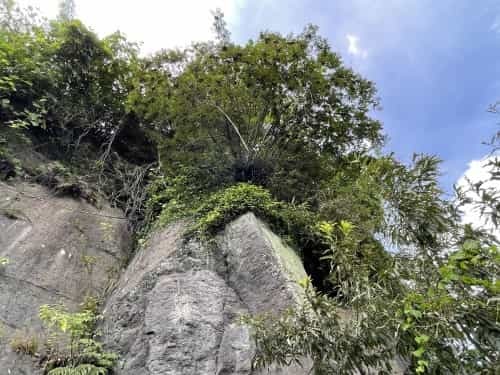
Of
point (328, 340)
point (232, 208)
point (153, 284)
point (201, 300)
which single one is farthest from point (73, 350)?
point (328, 340)

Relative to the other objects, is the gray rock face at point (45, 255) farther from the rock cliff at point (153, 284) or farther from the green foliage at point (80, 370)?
the green foliage at point (80, 370)

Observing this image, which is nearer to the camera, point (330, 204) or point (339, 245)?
point (339, 245)

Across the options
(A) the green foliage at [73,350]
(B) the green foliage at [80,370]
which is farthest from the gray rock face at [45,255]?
(B) the green foliage at [80,370]

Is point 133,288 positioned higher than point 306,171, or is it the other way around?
point 306,171

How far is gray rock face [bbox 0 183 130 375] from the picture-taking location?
15.3 feet

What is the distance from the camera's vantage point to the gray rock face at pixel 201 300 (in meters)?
3.93

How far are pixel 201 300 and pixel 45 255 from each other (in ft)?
9.47

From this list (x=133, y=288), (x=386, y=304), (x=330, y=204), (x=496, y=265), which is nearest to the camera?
(x=496, y=265)

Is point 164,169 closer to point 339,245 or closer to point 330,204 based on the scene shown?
point 330,204

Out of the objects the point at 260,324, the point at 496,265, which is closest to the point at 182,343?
the point at 260,324

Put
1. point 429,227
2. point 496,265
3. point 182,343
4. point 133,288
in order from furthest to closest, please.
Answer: point 133,288 < point 182,343 < point 429,227 < point 496,265


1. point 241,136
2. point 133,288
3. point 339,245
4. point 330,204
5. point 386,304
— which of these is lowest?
point 133,288

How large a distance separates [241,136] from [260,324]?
4414 mm

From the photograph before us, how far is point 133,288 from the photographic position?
16.1 ft
